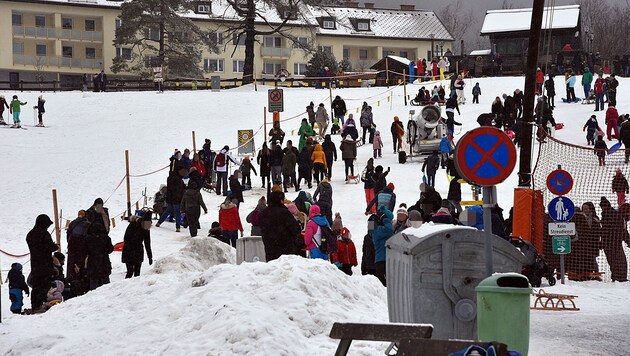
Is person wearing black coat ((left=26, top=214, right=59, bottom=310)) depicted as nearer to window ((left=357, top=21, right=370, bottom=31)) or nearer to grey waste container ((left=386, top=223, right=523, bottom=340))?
grey waste container ((left=386, top=223, right=523, bottom=340))

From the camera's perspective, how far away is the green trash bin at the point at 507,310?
8727mm

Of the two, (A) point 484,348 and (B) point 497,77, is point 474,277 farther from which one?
(B) point 497,77

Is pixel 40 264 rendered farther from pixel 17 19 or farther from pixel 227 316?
pixel 17 19

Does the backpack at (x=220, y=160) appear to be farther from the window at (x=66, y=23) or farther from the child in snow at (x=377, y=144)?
the window at (x=66, y=23)

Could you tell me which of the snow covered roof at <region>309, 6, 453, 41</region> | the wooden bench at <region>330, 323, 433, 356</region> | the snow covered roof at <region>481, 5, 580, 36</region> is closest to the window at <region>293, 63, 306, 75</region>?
the snow covered roof at <region>309, 6, 453, 41</region>

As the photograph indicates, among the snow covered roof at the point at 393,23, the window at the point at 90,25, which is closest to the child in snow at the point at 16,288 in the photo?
the window at the point at 90,25

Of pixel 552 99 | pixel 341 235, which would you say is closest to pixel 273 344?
pixel 341 235

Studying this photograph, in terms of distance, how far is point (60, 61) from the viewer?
277 feet

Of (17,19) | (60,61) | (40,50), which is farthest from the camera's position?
(40,50)

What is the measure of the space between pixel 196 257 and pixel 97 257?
167cm

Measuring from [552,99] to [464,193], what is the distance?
15.7 m

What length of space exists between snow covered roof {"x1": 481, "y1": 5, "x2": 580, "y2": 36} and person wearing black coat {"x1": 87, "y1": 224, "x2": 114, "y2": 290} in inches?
1950

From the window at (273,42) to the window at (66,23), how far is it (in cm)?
1664

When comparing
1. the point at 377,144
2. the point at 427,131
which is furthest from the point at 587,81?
the point at 377,144
